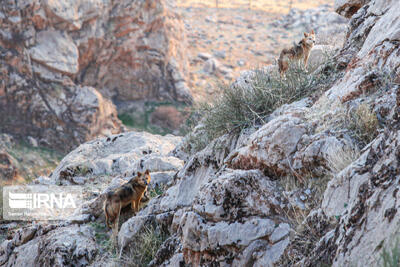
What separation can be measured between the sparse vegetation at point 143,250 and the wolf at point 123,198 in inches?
28.7

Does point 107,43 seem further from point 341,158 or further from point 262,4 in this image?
point 262,4

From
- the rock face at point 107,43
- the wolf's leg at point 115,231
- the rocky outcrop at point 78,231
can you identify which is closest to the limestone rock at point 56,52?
the rock face at point 107,43

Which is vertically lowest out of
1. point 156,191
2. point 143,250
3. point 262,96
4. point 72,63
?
point 72,63

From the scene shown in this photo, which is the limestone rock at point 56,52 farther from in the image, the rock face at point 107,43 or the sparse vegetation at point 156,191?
the sparse vegetation at point 156,191

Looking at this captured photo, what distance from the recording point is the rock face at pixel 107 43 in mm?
27988

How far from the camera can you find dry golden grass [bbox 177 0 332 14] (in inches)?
2414

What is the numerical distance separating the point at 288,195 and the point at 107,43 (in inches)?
1171

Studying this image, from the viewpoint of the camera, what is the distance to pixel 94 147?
42.8 ft

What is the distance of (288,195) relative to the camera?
4805 millimetres

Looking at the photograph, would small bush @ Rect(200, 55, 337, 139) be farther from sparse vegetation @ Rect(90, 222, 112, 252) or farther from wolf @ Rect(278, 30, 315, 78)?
sparse vegetation @ Rect(90, 222, 112, 252)

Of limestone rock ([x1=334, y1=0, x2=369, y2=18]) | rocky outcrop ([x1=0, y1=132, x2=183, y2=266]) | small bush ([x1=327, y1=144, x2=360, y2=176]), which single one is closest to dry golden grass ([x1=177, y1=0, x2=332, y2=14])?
rocky outcrop ([x1=0, y1=132, x2=183, y2=266])

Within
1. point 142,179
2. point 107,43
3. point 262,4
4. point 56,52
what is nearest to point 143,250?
point 142,179

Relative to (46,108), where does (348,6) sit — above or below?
above

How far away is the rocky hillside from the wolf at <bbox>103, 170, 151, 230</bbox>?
8.9 inches
